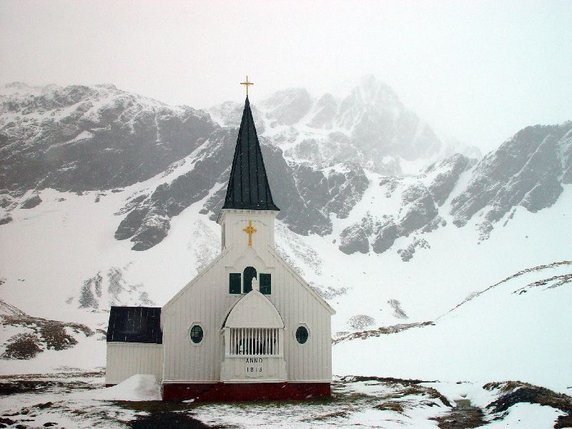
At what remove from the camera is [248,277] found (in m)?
26.8

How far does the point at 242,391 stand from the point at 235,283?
3893 mm

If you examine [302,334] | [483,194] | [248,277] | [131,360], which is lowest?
[131,360]

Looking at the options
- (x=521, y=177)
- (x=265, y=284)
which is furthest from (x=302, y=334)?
(x=521, y=177)

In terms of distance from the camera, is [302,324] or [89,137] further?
[89,137]

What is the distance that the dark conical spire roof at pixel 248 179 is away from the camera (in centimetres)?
2764

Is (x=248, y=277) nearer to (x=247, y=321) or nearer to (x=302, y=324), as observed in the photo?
(x=247, y=321)

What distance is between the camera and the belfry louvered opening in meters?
25.0

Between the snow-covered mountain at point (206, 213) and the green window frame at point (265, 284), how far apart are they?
47.9 meters

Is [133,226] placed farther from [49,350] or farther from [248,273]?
[248,273]

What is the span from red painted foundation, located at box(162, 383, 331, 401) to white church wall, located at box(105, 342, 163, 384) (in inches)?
223

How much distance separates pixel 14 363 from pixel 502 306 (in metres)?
28.0

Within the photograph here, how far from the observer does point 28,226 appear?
9631 cm

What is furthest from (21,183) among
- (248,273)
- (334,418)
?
(334,418)

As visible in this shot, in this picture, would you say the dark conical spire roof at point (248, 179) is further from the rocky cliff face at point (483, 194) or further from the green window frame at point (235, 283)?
the rocky cliff face at point (483, 194)
